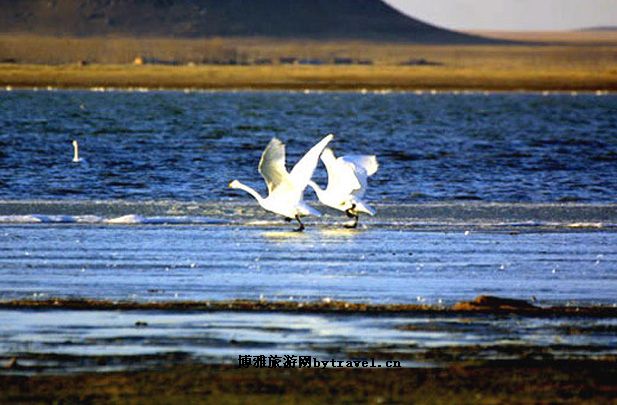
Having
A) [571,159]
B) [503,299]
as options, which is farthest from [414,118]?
[503,299]

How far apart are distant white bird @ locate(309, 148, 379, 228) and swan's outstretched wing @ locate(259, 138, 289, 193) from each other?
852 millimetres

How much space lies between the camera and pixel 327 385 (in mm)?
11023

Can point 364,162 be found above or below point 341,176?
above

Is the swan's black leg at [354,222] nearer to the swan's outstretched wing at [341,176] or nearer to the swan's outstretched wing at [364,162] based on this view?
the swan's outstretched wing at [341,176]

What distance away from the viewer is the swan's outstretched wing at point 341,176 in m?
24.3

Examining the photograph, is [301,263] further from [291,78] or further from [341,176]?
[291,78]

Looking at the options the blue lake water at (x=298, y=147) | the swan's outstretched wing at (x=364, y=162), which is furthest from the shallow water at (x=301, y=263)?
the blue lake water at (x=298, y=147)

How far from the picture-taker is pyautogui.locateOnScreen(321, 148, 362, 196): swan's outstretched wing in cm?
2428

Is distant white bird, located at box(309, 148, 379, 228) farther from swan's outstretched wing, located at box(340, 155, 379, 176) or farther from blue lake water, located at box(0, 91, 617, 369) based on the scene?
blue lake water, located at box(0, 91, 617, 369)

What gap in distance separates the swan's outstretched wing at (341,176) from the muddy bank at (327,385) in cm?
1260

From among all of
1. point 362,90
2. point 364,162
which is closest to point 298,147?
point 364,162

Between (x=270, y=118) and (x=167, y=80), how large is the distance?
2857 inches

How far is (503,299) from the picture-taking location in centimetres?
1492

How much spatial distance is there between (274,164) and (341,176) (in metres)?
1.88
